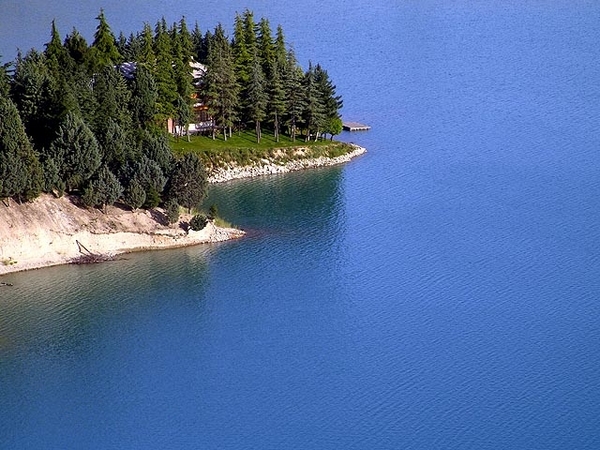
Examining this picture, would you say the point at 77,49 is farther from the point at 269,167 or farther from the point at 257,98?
the point at 269,167

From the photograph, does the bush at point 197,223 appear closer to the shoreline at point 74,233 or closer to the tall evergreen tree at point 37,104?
the shoreline at point 74,233

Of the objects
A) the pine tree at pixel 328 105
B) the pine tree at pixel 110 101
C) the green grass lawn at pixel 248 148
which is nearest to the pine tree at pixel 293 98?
the green grass lawn at pixel 248 148

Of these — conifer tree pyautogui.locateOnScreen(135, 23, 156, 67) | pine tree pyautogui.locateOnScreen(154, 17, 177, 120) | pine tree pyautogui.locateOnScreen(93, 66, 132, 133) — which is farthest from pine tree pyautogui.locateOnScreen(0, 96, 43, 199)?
pine tree pyautogui.locateOnScreen(154, 17, 177, 120)

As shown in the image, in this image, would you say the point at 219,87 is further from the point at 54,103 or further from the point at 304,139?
the point at 54,103

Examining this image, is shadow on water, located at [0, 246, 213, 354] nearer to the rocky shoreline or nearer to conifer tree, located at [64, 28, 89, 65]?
the rocky shoreline

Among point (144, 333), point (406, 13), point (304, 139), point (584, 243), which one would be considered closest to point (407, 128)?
point (304, 139)

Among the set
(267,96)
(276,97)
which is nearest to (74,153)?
(267,96)
